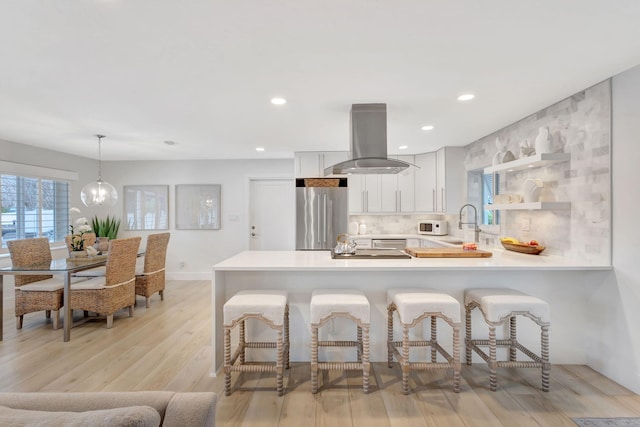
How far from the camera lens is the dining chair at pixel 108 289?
3.61 metres

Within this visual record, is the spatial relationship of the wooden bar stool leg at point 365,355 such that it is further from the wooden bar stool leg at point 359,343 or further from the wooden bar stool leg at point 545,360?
the wooden bar stool leg at point 545,360

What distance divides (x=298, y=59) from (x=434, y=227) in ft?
12.8

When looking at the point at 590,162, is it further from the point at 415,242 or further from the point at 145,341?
the point at 145,341

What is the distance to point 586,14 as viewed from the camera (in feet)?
5.33

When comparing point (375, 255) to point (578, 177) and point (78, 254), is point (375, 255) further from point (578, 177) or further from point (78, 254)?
point (78, 254)

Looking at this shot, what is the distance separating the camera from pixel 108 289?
12.0ft

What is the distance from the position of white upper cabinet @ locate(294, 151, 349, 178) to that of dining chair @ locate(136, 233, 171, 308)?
87.5 inches

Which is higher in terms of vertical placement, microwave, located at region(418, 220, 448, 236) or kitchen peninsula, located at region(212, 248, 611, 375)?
microwave, located at region(418, 220, 448, 236)

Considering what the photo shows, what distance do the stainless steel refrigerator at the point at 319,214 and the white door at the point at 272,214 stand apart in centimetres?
93

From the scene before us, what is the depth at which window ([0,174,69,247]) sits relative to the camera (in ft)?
14.5

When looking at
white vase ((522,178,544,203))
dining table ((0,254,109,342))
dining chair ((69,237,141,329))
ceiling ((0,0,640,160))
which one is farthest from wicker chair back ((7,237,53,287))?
white vase ((522,178,544,203))

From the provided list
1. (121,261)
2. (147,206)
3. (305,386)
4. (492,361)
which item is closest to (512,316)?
(492,361)

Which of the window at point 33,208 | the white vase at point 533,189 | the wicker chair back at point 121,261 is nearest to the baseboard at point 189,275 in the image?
the window at point 33,208

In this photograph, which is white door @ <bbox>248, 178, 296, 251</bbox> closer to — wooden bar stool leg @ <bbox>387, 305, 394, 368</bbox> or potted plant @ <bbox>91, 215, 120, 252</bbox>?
potted plant @ <bbox>91, 215, 120, 252</bbox>
